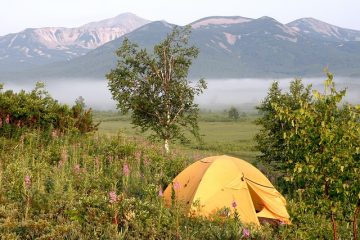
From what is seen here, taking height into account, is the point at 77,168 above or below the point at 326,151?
below

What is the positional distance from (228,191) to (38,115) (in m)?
10.4

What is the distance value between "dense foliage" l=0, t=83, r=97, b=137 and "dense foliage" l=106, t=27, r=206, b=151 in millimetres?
5600

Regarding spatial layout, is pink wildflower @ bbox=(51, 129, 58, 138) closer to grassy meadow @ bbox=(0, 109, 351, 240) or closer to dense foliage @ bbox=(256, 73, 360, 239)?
grassy meadow @ bbox=(0, 109, 351, 240)

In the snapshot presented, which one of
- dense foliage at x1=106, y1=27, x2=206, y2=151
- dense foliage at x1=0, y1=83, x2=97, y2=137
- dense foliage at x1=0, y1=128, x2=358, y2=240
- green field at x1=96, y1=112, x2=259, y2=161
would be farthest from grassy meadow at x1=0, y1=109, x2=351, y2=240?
dense foliage at x1=106, y1=27, x2=206, y2=151

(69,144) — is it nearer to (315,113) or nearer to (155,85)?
(155,85)

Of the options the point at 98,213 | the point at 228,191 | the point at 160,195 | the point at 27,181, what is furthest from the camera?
the point at 228,191

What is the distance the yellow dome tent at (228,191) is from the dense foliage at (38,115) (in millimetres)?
7856

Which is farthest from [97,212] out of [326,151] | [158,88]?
[158,88]

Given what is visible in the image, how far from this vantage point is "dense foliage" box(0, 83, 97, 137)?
61.3 feet

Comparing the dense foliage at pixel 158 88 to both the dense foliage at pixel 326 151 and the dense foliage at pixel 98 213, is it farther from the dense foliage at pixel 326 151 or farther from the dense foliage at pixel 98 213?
the dense foliage at pixel 326 151

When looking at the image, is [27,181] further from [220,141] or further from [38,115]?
[220,141]

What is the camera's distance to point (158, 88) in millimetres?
27516

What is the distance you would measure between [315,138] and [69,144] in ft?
45.6

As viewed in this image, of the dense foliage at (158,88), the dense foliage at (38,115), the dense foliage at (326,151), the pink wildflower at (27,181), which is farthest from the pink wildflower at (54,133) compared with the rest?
the dense foliage at (326,151)
